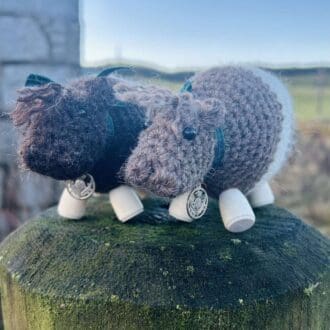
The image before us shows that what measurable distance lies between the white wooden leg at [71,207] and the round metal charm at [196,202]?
0.23 m

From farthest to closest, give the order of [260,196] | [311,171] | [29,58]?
1. [311,171]
2. [29,58]
3. [260,196]

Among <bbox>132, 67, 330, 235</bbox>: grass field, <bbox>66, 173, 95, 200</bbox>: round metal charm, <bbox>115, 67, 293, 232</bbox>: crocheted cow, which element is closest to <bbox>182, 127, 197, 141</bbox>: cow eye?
<bbox>115, 67, 293, 232</bbox>: crocheted cow

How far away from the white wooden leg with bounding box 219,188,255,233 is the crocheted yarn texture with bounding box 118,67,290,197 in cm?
2

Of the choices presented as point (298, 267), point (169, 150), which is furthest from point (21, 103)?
point (298, 267)

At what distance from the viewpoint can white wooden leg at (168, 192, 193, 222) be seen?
2.72 ft

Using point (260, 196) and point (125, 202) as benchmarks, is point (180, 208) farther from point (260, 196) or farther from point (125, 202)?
point (260, 196)

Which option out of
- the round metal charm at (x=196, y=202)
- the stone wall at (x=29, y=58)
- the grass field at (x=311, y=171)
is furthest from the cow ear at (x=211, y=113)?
the grass field at (x=311, y=171)

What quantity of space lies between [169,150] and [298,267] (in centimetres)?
31

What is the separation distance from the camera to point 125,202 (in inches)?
36.1

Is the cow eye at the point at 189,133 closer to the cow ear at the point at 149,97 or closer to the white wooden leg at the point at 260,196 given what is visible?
the cow ear at the point at 149,97

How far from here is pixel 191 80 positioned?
95 cm

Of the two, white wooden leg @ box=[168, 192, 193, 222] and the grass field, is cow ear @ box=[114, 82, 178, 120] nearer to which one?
white wooden leg @ box=[168, 192, 193, 222]

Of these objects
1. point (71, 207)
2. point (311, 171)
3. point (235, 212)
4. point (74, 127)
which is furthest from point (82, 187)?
point (311, 171)

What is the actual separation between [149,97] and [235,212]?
0.83 ft
